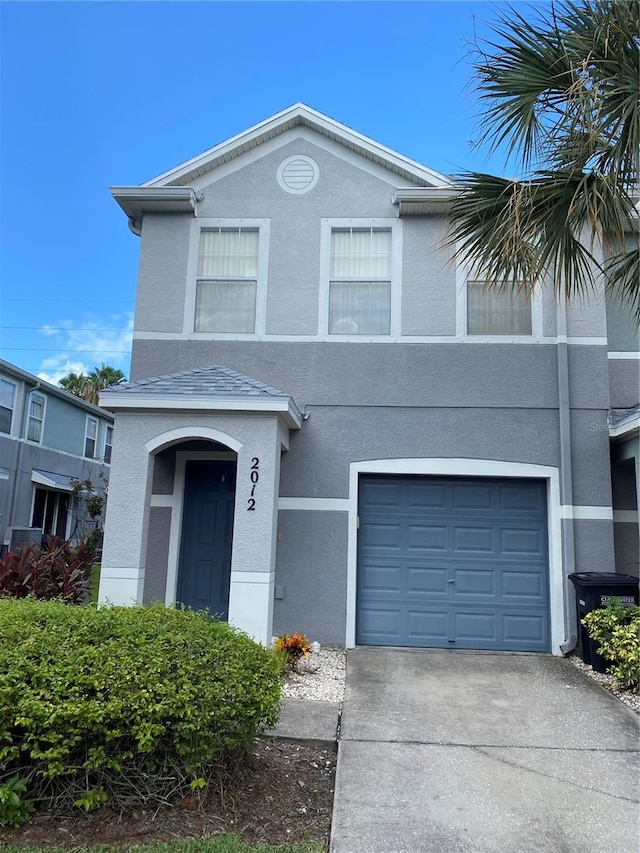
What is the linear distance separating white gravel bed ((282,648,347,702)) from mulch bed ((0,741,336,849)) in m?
1.81

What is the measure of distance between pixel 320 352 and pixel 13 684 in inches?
253

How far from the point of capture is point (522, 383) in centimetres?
905

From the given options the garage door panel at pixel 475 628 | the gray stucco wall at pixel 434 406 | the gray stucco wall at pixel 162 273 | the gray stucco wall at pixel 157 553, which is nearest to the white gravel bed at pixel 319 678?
the garage door panel at pixel 475 628

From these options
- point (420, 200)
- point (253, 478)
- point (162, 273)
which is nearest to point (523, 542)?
point (253, 478)

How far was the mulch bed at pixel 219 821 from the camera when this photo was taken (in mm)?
3734

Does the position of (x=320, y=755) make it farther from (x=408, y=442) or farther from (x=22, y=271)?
(x=22, y=271)

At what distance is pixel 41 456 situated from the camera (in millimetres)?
20031

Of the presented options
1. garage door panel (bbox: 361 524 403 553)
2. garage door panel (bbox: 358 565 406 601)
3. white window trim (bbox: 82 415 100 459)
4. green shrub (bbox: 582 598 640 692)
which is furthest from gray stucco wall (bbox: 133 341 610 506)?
white window trim (bbox: 82 415 100 459)

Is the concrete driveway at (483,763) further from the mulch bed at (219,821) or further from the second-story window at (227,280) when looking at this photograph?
the second-story window at (227,280)

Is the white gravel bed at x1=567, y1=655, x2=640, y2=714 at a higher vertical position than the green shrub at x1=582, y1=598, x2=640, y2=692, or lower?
lower

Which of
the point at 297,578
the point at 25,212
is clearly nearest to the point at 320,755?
the point at 297,578

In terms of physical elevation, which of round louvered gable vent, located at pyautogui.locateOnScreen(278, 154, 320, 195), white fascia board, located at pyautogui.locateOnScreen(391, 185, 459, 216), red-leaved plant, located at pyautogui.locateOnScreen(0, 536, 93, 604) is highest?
round louvered gable vent, located at pyautogui.locateOnScreen(278, 154, 320, 195)

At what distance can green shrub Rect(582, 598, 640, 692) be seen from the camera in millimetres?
6762

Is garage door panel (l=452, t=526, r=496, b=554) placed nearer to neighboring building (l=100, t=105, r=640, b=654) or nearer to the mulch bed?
neighboring building (l=100, t=105, r=640, b=654)
